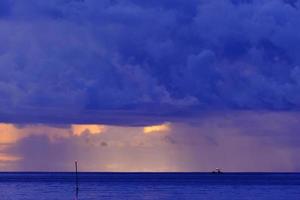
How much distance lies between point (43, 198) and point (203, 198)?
1221 inches

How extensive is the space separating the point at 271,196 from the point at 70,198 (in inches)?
1559

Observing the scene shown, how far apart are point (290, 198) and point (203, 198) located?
1673 cm

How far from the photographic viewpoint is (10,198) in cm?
16462

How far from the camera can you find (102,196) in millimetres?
174125

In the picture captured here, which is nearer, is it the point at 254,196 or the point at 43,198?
the point at 43,198

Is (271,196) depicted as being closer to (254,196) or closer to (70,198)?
(254,196)

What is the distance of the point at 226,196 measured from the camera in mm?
177375

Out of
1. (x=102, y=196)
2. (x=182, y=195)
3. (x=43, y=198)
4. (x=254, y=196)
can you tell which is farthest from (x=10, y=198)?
(x=254, y=196)

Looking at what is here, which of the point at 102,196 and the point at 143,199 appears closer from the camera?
the point at 143,199

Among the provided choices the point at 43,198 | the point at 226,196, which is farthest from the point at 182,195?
the point at 43,198

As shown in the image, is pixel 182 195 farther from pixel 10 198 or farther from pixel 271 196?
pixel 10 198

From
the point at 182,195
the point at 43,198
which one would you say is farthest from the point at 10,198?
the point at 182,195

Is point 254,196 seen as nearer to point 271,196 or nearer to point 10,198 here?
point 271,196

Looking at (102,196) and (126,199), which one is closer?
(126,199)
